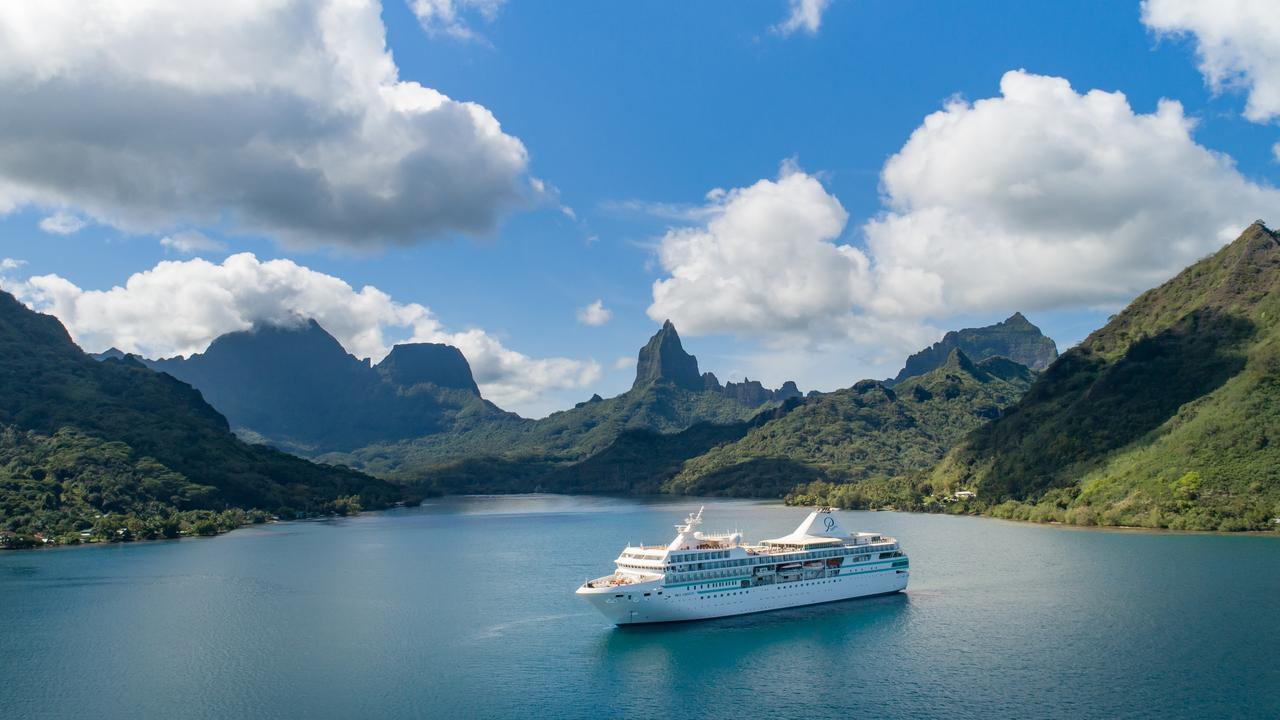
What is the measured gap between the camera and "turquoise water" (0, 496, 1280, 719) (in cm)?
7794

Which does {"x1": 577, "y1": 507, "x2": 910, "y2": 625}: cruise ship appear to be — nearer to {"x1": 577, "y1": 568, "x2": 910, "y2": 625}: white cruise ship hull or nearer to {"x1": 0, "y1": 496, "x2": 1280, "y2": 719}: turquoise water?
{"x1": 577, "y1": 568, "x2": 910, "y2": 625}: white cruise ship hull

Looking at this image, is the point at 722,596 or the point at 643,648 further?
the point at 722,596

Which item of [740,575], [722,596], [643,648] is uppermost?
[740,575]

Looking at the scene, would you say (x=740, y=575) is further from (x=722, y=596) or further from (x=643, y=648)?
(x=643, y=648)

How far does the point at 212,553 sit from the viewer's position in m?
192

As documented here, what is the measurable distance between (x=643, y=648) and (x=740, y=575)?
2060cm

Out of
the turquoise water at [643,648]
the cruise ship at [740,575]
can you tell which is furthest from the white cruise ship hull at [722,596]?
the turquoise water at [643,648]

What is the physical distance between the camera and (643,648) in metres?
96.4

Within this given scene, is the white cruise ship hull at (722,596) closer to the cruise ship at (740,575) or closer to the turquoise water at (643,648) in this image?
the cruise ship at (740,575)

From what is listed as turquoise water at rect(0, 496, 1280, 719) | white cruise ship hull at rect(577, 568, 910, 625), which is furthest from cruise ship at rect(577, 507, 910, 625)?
turquoise water at rect(0, 496, 1280, 719)

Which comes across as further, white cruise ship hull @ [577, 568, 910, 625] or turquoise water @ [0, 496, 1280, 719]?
white cruise ship hull @ [577, 568, 910, 625]

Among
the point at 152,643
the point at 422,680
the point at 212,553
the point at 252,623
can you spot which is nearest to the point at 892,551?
the point at 422,680

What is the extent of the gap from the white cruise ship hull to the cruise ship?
12 cm

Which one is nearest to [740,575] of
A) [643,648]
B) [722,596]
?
[722,596]
